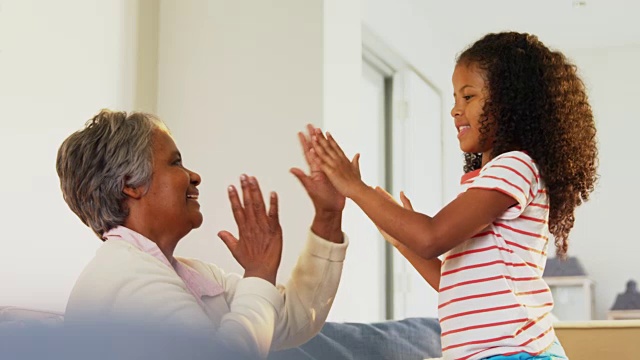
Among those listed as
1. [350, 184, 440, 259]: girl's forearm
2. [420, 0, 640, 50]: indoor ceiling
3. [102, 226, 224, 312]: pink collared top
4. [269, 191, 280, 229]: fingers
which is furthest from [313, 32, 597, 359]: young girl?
[420, 0, 640, 50]: indoor ceiling

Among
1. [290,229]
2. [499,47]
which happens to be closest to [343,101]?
[290,229]

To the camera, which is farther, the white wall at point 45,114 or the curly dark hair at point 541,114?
the white wall at point 45,114

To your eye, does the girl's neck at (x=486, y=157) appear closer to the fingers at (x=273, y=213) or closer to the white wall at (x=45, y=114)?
the fingers at (x=273, y=213)

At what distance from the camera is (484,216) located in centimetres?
171

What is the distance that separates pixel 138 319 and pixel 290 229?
3040mm

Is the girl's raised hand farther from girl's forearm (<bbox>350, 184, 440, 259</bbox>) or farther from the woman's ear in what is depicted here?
the woman's ear

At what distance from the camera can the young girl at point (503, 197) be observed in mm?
1712

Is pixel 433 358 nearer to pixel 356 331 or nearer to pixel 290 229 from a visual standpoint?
pixel 356 331

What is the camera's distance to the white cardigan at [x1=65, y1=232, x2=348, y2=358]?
1.53 m

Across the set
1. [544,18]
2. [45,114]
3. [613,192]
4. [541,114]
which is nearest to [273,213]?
[541,114]

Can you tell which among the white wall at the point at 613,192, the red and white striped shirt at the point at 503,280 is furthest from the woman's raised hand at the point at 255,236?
the white wall at the point at 613,192

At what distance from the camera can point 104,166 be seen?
1.77 metres

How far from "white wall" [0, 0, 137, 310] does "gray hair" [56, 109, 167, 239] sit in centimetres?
169

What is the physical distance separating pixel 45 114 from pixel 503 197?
7.62 feet
